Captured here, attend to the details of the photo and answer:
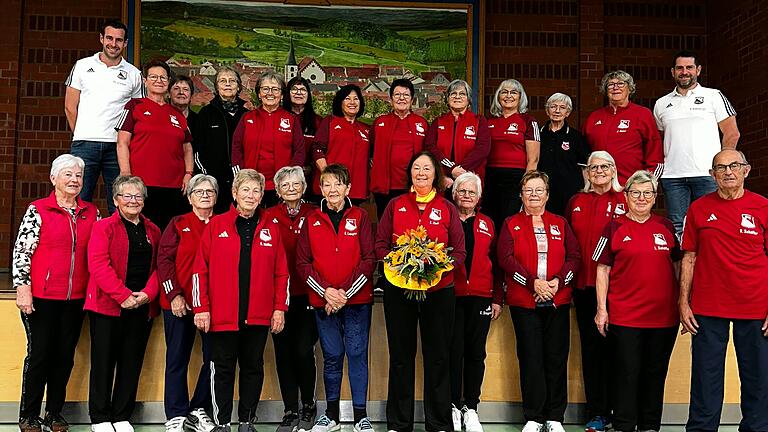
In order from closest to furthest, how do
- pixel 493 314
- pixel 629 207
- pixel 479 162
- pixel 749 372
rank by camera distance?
pixel 749 372 < pixel 629 207 < pixel 493 314 < pixel 479 162

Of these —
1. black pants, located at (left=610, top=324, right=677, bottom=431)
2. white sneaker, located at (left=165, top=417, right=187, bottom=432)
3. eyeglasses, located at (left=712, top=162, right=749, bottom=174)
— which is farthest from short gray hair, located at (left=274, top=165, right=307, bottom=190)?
eyeglasses, located at (left=712, top=162, right=749, bottom=174)

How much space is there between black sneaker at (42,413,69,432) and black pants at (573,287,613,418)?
3.65 metres

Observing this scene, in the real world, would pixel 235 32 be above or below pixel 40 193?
above

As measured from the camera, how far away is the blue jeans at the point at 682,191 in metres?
6.78

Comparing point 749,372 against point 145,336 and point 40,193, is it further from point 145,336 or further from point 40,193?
point 40,193

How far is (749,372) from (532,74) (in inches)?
233

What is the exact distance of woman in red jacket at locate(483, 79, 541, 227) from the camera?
653 cm

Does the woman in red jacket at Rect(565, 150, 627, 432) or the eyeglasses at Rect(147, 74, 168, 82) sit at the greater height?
the eyeglasses at Rect(147, 74, 168, 82)

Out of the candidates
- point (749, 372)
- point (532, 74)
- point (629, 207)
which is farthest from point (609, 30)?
point (749, 372)

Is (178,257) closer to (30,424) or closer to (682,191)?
(30,424)

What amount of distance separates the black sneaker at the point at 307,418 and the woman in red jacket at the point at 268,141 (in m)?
1.71

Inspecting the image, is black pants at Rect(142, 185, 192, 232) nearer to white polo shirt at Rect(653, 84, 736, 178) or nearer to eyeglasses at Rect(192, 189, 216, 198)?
eyeglasses at Rect(192, 189, 216, 198)

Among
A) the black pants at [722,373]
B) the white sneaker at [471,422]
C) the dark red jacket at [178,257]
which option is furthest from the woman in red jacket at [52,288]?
the black pants at [722,373]

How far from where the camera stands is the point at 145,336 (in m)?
5.46
